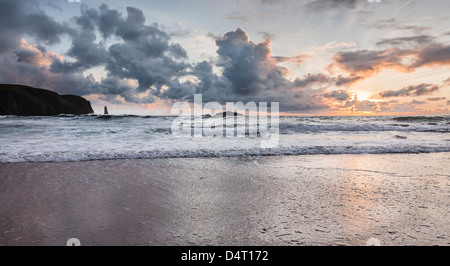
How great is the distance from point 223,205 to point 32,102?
103 m

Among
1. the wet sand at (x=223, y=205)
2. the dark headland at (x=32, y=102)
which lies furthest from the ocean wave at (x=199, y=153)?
the dark headland at (x=32, y=102)

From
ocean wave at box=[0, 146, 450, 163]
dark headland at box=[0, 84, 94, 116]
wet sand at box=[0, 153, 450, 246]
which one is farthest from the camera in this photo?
dark headland at box=[0, 84, 94, 116]

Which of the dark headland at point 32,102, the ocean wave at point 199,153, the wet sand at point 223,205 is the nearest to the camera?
the wet sand at point 223,205

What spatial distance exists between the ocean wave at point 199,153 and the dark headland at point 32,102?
89.9 meters

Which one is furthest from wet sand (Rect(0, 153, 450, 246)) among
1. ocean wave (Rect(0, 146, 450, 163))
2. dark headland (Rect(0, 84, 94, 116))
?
dark headland (Rect(0, 84, 94, 116))

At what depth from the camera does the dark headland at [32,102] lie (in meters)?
76.0

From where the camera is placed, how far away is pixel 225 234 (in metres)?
2.35

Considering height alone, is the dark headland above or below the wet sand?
above

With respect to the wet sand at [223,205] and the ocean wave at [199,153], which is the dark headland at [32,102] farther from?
the wet sand at [223,205]

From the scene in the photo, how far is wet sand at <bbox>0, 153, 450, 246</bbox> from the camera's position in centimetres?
232

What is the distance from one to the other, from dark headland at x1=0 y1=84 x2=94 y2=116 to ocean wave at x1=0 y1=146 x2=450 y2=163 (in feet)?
295

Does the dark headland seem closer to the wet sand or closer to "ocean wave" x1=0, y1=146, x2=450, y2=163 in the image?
"ocean wave" x1=0, y1=146, x2=450, y2=163
